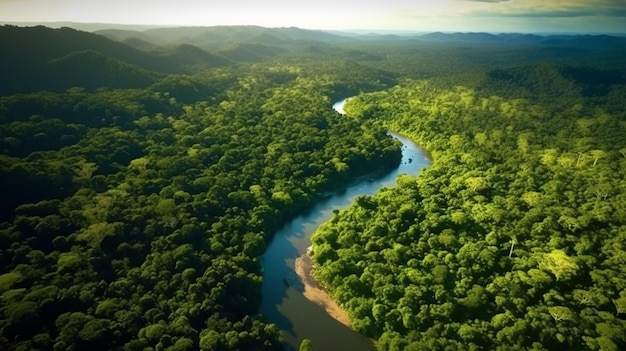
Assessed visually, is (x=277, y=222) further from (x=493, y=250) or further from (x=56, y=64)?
(x=56, y=64)

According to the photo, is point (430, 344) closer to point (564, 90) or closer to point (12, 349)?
point (12, 349)

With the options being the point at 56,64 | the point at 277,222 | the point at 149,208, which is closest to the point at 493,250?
the point at 277,222

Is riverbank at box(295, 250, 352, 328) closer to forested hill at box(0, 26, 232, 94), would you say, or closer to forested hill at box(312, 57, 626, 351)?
forested hill at box(312, 57, 626, 351)

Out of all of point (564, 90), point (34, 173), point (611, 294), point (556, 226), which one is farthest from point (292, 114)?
point (564, 90)

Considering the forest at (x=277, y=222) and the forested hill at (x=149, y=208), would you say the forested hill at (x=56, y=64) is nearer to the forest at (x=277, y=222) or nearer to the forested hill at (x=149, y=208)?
the forest at (x=277, y=222)

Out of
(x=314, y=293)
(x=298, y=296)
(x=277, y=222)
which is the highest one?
(x=277, y=222)

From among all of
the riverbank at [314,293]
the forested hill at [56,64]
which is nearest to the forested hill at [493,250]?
the riverbank at [314,293]

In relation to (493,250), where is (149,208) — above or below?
above
